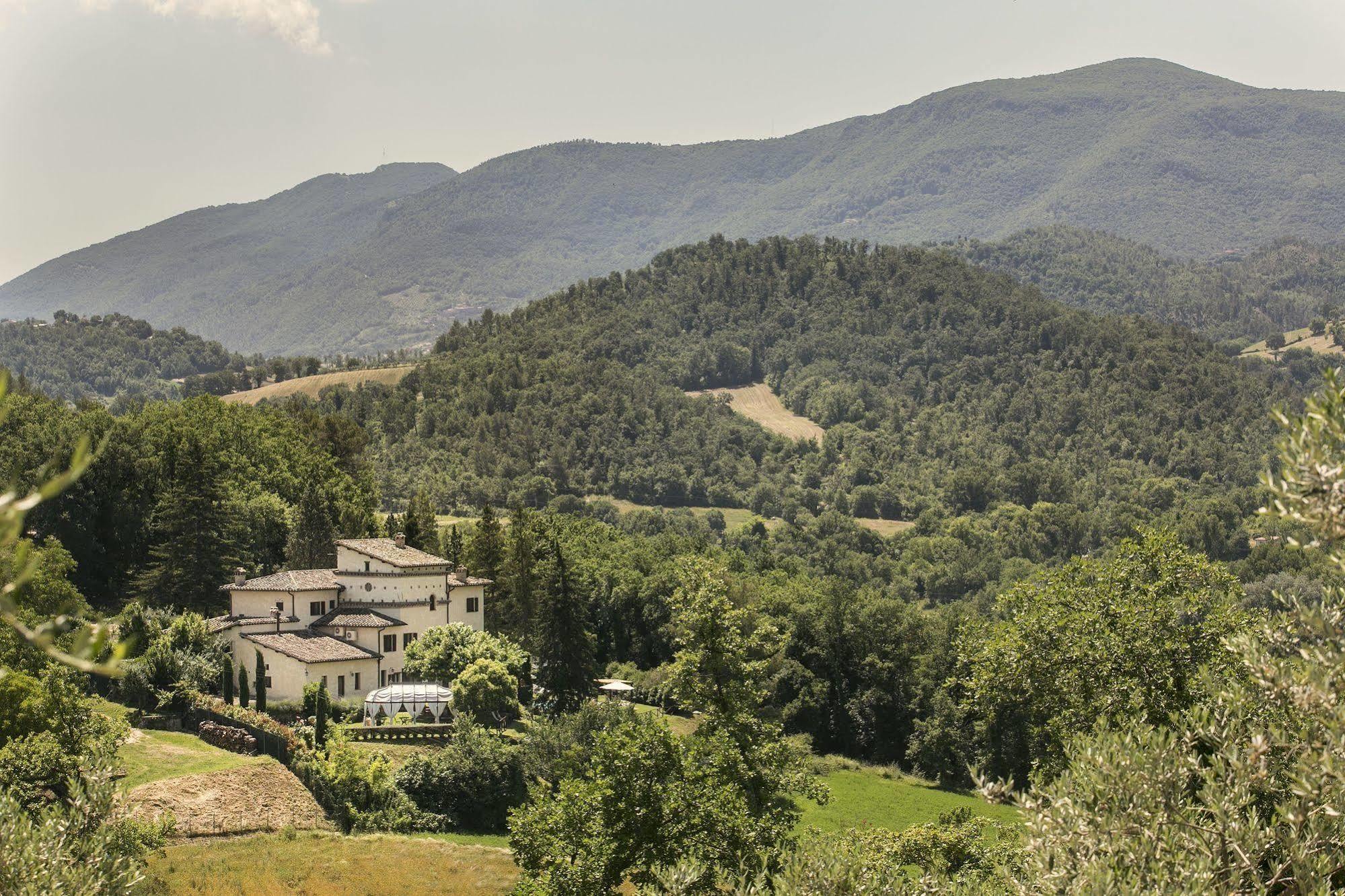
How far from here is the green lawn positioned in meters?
56.0

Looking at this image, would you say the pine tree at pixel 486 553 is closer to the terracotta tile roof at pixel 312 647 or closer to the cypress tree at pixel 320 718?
the terracotta tile roof at pixel 312 647

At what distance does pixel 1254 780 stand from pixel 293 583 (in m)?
51.2

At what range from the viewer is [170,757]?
1821 inches

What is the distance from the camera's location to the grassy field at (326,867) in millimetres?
36812

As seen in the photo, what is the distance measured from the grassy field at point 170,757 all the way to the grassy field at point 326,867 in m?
3.63

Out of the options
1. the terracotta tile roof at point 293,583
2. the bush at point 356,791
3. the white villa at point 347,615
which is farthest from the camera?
the terracotta tile roof at point 293,583

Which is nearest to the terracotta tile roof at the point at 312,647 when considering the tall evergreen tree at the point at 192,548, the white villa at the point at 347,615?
the white villa at the point at 347,615

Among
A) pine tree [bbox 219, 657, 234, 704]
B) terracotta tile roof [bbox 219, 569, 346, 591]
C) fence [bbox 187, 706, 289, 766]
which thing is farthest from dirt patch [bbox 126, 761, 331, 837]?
terracotta tile roof [bbox 219, 569, 346, 591]

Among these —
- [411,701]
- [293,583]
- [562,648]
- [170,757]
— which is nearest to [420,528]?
[293,583]

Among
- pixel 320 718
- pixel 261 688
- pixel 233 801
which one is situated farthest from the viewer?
pixel 261 688

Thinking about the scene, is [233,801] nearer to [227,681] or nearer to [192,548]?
[227,681]

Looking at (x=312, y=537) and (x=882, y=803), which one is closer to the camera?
(x=882, y=803)

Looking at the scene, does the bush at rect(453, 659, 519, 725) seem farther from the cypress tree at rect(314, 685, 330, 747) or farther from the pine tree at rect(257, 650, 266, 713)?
the pine tree at rect(257, 650, 266, 713)

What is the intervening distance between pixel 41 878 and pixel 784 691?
60.9 metres
